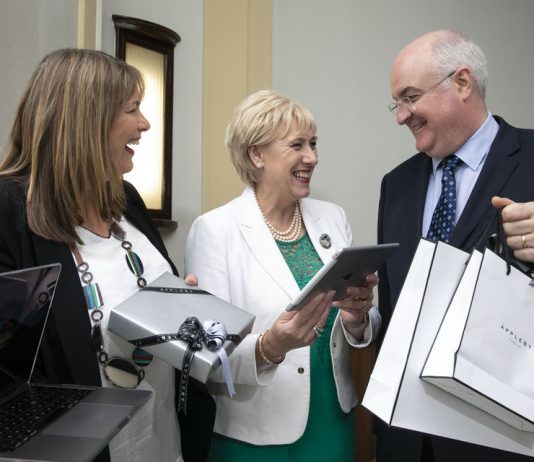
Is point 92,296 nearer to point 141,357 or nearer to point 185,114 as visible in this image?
point 141,357

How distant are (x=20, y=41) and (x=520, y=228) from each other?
1735mm

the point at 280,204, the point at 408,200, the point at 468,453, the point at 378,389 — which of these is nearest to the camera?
the point at 378,389

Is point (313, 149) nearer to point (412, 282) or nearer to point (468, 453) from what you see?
point (412, 282)

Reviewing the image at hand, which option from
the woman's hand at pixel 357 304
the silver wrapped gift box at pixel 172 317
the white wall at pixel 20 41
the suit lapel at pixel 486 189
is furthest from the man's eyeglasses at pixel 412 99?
the white wall at pixel 20 41

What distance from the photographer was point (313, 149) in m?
1.99

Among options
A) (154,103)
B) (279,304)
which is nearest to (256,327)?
(279,304)

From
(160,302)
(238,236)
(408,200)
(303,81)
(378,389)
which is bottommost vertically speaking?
(378,389)

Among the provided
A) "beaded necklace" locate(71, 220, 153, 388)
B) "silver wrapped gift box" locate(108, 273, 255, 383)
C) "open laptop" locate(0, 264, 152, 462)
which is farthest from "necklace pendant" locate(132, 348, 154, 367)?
"open laptop" locate(0, 264, 152, 462)

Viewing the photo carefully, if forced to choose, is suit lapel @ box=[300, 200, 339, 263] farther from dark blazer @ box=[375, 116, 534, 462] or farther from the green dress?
dark blazer @ box=[375, 116, 534, 462]

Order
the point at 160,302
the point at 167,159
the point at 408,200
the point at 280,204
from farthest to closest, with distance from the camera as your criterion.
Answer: the point at 167,159
the point at 280,204
the point at 408,200
the point at 160,302

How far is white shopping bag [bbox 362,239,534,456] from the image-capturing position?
1061 millimetres

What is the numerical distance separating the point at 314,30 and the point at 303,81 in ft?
1.00

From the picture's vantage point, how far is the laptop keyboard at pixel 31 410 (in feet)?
2.95

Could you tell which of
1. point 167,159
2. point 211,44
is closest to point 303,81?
point 211,44
